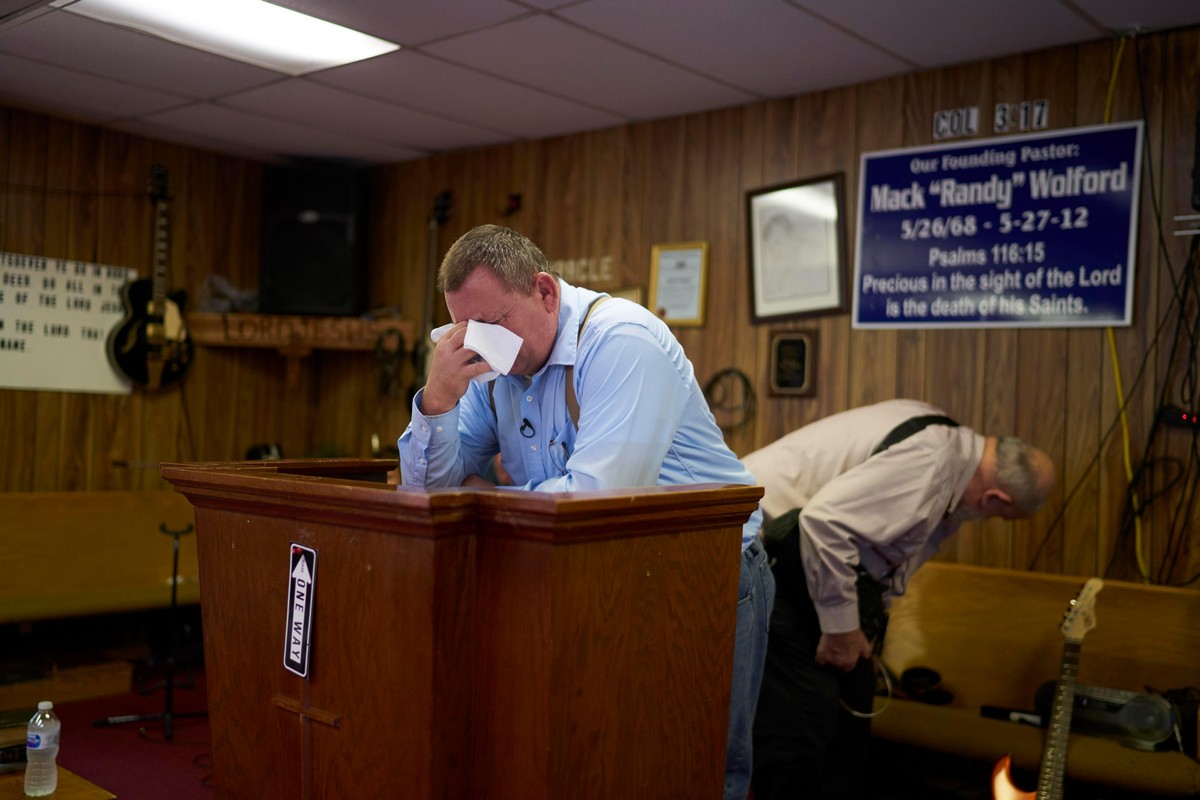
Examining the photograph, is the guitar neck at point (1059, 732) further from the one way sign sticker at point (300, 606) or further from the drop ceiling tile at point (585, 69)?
the drop ceiling tile at point (585, 69)

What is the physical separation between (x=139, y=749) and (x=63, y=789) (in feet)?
4.60

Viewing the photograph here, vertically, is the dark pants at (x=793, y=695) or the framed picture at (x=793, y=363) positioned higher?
the framed picture at (x=793, y=363)

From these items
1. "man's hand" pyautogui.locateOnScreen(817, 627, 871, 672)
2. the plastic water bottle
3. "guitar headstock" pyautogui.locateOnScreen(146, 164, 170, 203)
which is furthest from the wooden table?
"guitar headstock" pyautogui.locateOnScreen(146, 164, 170, 203)

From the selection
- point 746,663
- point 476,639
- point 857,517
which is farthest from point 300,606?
point 857,517

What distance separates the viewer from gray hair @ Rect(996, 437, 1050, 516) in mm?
3230

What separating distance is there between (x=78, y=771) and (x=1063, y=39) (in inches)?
169

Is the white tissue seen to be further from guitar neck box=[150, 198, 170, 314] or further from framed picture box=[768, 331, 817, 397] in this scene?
guitar neck box=[150, 198, 170, 314]

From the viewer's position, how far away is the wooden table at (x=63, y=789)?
107 inches

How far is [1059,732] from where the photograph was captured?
10.4 ft

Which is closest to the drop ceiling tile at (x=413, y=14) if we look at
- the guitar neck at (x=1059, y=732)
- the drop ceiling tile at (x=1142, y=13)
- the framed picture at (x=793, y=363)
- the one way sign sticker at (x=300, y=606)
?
the framed picture at (x=793, y=363)

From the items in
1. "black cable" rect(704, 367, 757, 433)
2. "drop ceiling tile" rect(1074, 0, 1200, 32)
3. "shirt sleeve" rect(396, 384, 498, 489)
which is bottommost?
"shirt sleeve" rect(396, 384, 498, 489)

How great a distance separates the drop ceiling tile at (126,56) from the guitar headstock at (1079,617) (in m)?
3.62

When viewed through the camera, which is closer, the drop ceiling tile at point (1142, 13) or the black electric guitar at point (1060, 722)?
the black electric guitar at point (1060, 722)

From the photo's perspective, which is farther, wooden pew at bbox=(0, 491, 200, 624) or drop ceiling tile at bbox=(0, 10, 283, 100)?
wooden pew at bbox=(0, 491, 200, 624)
